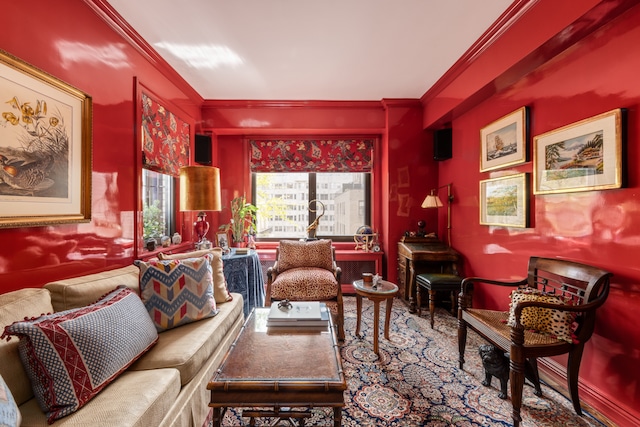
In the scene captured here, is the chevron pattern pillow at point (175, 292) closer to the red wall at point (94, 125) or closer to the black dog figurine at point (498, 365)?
the red wall at point (94, 125)

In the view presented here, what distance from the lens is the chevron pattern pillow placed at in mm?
1860

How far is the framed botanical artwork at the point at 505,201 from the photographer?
246 cm

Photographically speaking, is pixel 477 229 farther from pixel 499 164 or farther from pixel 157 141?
pixel 157 141

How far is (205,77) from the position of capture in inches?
131

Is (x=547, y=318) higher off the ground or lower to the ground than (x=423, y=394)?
higher

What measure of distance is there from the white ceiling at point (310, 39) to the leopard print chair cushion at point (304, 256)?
2041 mm

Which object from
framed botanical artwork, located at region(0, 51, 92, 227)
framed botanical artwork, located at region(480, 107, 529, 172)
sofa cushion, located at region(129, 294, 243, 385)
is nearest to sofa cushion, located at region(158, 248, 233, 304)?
sofa cushion, located at region(129, 294, 243, 385)

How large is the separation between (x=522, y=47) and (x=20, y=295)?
3.64m

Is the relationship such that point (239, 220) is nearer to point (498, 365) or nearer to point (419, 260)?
point (419, 260)

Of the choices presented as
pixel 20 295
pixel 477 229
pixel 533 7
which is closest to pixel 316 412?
pixel 20 295

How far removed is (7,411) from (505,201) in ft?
11.4

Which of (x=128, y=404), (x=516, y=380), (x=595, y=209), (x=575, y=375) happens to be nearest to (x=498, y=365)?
(x=516, y=380)

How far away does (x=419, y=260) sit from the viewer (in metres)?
3.46

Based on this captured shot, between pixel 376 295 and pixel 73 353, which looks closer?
pixel 73 353
